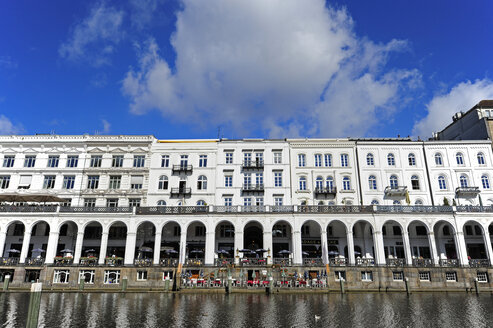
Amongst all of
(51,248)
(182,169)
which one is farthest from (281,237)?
(51,248)

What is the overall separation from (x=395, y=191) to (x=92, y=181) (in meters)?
43.7

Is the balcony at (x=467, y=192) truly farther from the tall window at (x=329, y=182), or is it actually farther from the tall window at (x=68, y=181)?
the tall window at (x=68, y=181)

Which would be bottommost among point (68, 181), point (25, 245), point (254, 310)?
point (254, 310)

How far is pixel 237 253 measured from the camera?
135 feet

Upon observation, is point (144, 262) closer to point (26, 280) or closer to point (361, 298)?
point (26, 280)

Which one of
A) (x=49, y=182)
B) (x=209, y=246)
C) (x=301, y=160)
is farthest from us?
(x=301, y=160)

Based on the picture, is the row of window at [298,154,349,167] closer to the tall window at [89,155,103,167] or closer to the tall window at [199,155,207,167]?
the tall window at [199,155,207,167]

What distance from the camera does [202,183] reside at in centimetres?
4953

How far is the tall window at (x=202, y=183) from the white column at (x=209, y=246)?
842cm

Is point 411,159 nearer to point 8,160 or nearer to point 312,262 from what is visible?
point 312,262

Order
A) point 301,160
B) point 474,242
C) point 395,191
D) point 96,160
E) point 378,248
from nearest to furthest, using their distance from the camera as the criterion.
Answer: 1. point 378,248
2. point 474,242
3. point 395,191
4. point 301,160
5. point 96,160

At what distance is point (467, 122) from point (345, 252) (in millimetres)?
30010

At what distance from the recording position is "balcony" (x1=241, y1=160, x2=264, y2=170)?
4928 centimetres

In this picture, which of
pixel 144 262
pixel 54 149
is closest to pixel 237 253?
pixel 144 262
